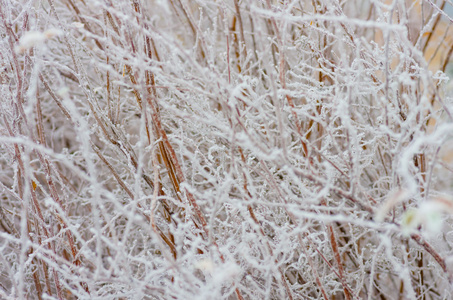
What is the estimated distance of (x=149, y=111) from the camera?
1.41m

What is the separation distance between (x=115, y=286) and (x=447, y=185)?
2774 mm

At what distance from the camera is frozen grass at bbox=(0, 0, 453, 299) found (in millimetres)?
1034

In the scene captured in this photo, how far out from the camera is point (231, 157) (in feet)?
3.91

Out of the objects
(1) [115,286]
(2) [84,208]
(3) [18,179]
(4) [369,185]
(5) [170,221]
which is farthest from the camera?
(2) [84,208]

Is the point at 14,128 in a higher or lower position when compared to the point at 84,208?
higher

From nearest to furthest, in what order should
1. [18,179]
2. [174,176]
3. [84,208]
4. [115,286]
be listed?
[115,286] → [18,179] → [174,176] → [84,208]

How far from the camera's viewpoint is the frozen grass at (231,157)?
3.39ft

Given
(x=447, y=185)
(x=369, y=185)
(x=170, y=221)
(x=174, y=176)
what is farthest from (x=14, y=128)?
(x=447, y=185)

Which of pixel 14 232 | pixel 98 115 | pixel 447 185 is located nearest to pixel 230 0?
pixel 98 115

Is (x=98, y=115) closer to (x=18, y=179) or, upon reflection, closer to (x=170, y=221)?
(x=18, y=179)

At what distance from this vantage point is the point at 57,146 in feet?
10.8

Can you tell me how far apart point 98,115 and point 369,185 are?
5.36 feet

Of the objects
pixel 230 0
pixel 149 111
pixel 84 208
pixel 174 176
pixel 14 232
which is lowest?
pixel 84 208

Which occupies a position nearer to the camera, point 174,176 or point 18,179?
point 18,179
